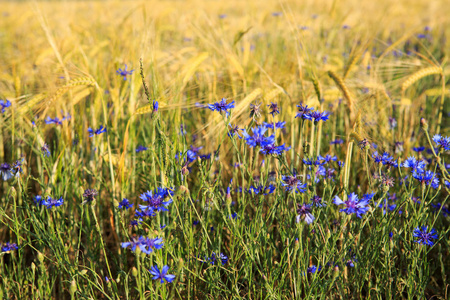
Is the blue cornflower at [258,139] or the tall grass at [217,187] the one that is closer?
the blue cornflower at [258,139]

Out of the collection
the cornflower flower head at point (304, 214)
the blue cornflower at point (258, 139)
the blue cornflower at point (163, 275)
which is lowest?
the blue cornflower at point (163, 275)

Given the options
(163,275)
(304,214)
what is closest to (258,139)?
(304,214)

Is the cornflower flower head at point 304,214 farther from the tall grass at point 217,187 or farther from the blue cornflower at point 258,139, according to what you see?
the blue cornflower at point 258,139

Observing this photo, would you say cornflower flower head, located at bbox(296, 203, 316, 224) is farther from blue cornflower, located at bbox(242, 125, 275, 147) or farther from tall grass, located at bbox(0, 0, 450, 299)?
blue cornflower, located at bbox(242, 125, 275, 147)

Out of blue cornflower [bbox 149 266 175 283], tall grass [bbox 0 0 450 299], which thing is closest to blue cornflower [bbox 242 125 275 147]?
tall grass [bbox 0 0 450 299]

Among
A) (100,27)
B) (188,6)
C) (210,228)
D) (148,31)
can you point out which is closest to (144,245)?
(210,228)

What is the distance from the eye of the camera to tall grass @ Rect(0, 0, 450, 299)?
61.2 inches

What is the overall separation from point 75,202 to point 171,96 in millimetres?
852

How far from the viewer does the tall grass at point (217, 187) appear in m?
1.56

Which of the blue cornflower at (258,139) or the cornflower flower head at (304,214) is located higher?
the blue cornflower at (258,139)

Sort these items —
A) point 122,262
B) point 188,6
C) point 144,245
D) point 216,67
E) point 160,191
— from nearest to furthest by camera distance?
point 144,245 < point 160,191 < point 122,262 < point 216,67 < point 188,6

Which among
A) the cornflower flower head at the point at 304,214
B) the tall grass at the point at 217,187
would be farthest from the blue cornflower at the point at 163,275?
the cornflower flower head at the point at 304,214

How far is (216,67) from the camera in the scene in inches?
111

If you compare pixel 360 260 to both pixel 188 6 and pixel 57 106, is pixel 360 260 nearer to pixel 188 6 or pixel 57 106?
pixel 57 106
